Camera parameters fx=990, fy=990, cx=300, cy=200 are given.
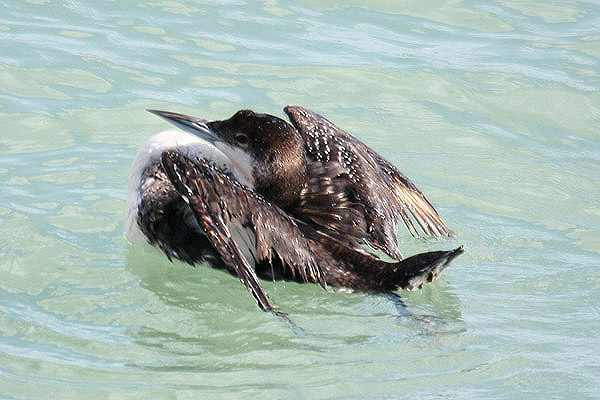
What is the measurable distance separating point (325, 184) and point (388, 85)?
8.41 ft

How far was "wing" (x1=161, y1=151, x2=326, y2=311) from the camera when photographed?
4531 mm

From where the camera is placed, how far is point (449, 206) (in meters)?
6.19

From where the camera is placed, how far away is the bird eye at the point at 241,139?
5.21 m

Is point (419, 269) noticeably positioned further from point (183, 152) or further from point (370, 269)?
point (183, 152)

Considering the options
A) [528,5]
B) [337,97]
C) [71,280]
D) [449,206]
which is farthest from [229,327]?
[528,5]

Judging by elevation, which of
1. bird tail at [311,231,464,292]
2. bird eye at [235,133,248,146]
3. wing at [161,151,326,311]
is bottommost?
bird tail at [311,231,464,292]

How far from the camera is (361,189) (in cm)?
545

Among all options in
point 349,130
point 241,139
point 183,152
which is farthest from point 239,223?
point 349,130

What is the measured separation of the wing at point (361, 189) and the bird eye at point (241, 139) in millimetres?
487

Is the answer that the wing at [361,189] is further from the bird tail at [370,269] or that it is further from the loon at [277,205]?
the bird tail at [370,269]

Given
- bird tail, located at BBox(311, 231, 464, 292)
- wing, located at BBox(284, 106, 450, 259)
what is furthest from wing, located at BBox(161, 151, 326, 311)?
wing, located at BBox(284, 106, 450, 259)

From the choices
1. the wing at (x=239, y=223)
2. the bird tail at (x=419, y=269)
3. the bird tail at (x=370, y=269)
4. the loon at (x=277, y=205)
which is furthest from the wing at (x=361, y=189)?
the wing at (x=239, y=223)

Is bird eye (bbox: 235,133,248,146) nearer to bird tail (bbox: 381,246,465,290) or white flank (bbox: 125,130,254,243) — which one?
white flank (bbox: 125,130,254,243)

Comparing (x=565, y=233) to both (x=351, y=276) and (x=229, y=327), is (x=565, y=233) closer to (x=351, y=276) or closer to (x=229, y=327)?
(x=351, y=276)
